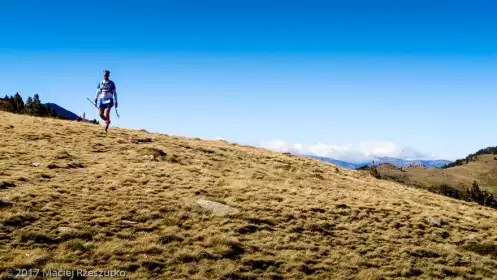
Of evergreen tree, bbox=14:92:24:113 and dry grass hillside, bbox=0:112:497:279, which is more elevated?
evergreen tree, bbox=14:92:24:113

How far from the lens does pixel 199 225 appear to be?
1400 cm

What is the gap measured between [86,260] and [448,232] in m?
17.9

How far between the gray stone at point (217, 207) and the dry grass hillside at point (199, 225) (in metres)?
0.39

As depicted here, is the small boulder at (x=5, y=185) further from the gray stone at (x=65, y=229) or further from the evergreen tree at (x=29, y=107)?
the evergreen tree at (x=29, y=107)

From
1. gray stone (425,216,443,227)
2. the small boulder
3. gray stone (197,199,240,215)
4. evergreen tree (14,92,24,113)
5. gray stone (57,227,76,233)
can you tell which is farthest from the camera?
evergreen tree (14,92,24,113)

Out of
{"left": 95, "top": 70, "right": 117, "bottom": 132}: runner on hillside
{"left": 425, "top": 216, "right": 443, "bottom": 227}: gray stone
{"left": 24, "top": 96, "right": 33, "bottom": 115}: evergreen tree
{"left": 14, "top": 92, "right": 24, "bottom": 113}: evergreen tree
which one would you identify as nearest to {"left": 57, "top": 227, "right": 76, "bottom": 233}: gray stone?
{"left": 95, "top": 70, "right": 117, "bottom": 132}: runner on hillside

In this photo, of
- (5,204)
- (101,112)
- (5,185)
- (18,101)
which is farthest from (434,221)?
(18,101)

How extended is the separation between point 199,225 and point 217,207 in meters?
2.46

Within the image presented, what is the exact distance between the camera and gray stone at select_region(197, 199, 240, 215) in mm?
15938

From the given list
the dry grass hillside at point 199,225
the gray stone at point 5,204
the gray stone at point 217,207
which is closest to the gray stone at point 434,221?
the dry grass hillside at point 199,225

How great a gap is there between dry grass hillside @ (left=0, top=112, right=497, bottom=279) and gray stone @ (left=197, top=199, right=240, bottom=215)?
39cm

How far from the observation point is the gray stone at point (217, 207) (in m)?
15.9

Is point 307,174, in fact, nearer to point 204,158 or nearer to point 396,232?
point 204,158

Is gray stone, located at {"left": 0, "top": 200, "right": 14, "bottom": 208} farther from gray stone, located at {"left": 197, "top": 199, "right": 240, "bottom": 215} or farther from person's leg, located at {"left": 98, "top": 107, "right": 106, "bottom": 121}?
person's leg, located at {"left": 98, "top": 107, "right": 106, "bottom": 121}
